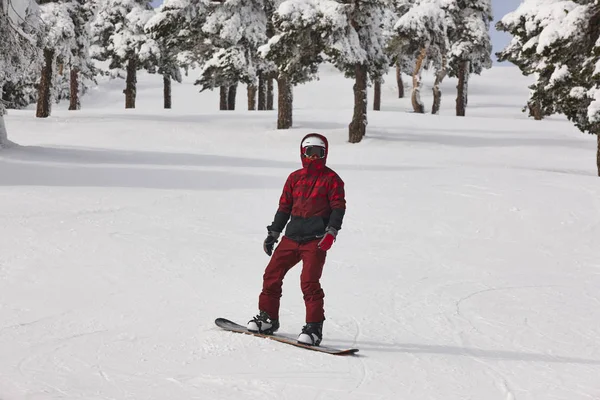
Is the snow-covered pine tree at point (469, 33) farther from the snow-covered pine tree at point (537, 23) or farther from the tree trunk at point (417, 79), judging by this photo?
the snow-covered pine tree at point (537, 23)

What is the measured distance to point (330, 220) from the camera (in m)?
6.10

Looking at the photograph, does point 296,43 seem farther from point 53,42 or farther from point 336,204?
A: point 336,204

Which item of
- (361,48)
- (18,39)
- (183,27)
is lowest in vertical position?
(18,39)

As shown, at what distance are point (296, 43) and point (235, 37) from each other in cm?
613

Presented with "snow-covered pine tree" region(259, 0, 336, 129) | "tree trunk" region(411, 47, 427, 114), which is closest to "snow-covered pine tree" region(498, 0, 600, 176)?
"snow-covered pine tree" region(259, 0, 336, 129)

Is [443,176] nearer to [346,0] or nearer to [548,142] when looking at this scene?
[346,0]

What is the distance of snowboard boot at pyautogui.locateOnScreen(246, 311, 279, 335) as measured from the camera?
6.45 meters

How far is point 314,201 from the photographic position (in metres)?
6.20

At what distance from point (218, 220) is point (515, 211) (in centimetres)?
606

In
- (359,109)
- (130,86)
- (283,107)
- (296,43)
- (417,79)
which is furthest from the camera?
(130,86)

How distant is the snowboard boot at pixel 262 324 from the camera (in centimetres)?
645

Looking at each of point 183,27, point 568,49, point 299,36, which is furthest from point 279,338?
point 183,27

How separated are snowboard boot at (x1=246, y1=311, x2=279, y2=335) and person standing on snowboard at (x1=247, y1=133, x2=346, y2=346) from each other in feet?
1.34

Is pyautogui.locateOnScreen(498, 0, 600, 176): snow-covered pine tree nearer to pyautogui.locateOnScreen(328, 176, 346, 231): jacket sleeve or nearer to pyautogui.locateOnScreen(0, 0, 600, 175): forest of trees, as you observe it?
pyautogui.locateOnScreen(0, 0, 600, 175): forest of trees
